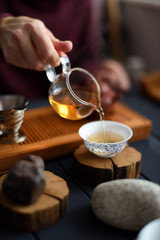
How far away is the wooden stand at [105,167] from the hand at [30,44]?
0.32m

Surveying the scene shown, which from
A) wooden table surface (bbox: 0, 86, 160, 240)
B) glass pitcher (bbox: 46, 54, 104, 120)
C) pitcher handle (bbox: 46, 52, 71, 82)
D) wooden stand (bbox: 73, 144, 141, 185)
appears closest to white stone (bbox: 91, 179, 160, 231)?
wooden table surface (bbox: 0, 86, 160, 240)

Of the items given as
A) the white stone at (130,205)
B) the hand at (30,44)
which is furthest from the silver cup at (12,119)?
the white stone at (130,205)

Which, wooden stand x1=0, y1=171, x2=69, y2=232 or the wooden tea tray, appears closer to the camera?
wooden stand x1=0, y1=171, x2=69, y2=232

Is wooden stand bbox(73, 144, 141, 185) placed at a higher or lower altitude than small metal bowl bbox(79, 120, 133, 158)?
lower

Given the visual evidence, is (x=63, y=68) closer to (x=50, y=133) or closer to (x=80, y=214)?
(x=50, y=133)

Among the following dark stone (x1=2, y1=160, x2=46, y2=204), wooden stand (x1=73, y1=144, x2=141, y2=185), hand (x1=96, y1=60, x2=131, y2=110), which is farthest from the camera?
hand (x1=96, y1=60, x2=131, y2=110)

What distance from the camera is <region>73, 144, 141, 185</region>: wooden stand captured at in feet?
2.68

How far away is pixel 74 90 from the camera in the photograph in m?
0.91

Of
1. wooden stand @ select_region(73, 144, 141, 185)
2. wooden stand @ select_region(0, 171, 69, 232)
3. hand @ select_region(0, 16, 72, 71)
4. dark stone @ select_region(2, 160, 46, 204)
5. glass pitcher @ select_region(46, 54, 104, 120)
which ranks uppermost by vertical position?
hand @ select_region(0, 16, 72, 71)

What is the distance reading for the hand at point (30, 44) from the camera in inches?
35.4

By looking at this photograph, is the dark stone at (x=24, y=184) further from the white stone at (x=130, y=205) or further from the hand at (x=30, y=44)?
the hand at (x=30, y=44)

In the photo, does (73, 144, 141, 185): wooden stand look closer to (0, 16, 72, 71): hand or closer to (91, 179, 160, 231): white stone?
(91, 179, 160, 231): white stone

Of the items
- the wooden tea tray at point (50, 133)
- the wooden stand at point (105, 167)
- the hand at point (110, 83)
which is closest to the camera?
the wooden stand at point (105, 167)

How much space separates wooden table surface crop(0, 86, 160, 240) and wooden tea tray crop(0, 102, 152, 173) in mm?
36
